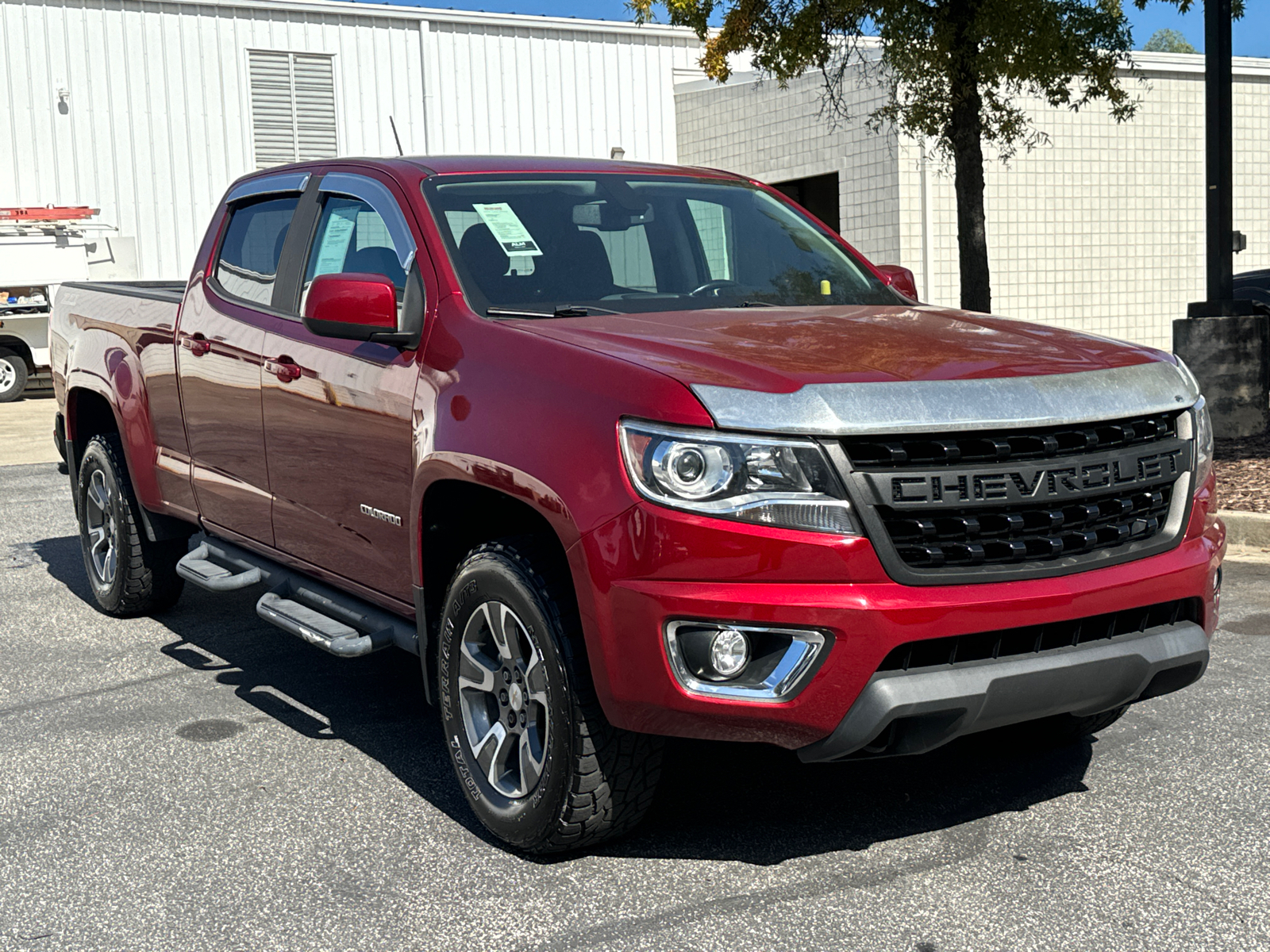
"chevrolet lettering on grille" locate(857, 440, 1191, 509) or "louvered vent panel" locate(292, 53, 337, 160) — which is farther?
"louvered vent panel" locate(292, 53, 337, 160)

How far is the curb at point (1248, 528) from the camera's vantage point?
758 cm

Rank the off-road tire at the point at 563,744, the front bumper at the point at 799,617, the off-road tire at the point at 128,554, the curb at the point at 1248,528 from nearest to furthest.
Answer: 1. the front bumper at the point at 799,617
2. the off-road tire at the point at 563,744
3. the off-road tire at the point at 128,554
4. the curb at the point at 1248,528

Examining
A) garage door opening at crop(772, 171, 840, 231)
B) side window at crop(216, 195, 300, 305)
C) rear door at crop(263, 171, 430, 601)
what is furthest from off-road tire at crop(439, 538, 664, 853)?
garage door opening at crop(772, 171, 840, 231)

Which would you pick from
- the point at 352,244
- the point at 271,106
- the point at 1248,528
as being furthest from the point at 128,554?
the point at 271,106

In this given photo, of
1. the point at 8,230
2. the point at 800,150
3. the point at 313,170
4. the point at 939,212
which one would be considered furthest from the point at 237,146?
the point at 313,170

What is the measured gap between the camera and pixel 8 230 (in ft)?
65.1

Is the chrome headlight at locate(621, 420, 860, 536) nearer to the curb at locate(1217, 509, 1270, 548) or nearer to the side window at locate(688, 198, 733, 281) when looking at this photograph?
the side window at locate(688, 198, 733, 281)

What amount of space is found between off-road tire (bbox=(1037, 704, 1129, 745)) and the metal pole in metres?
6.83

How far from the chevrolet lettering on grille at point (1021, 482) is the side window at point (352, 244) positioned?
192 cm

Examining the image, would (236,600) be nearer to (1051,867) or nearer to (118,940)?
(118,940)

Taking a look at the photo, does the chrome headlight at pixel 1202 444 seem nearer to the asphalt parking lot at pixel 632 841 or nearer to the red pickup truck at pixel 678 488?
the red pickup truck at pixel 678 488

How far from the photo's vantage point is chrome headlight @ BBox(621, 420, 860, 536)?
3.17m

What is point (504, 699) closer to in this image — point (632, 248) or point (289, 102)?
point (632, 248)

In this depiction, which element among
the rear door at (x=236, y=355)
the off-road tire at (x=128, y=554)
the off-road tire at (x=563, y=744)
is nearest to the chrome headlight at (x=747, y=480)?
the off-road tire at (x=563, y=744)
